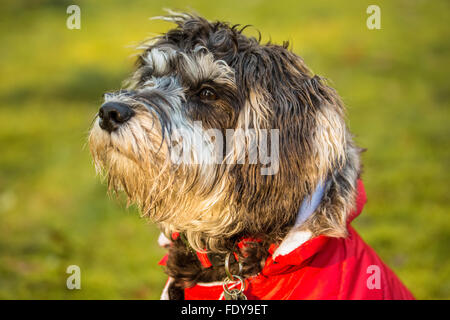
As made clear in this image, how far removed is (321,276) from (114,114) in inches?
56.6

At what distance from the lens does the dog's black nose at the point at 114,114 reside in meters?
2.73

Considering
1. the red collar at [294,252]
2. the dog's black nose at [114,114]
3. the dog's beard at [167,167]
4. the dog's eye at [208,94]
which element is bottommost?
the red collar at [294,252]

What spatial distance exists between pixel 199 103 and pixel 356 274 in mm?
1320

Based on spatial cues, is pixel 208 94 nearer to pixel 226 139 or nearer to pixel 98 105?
pixel 226 139

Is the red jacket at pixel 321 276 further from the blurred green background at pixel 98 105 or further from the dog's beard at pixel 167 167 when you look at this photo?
the blurred green background at pixel 98 105

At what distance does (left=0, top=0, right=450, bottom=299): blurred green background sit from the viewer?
17.5ft

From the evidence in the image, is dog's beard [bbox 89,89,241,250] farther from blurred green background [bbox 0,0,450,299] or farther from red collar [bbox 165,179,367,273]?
blurred green background [bbox 0,0,450,299]

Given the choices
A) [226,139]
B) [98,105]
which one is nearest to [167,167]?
[226,139]

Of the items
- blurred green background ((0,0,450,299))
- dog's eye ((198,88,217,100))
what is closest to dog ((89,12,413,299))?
dog's eye ((198,88,217,100))

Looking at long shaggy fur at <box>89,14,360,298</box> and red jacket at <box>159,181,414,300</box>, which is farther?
red jacket at <box>159,181,414,300</box>

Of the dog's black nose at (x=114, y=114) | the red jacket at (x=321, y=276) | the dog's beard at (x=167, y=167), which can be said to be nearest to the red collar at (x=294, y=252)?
the red jacket at (x=321, y=276)

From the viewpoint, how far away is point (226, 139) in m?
2.91
